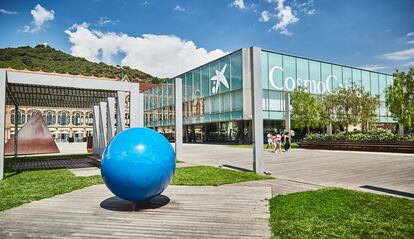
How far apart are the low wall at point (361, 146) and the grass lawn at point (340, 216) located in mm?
17451

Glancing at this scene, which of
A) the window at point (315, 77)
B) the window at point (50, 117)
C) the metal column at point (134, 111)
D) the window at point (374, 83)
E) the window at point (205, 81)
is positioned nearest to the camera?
the metal column at point (134, 111)

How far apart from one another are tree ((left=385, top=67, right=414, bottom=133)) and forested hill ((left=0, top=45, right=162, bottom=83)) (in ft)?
283

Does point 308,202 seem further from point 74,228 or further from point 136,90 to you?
point 136,90

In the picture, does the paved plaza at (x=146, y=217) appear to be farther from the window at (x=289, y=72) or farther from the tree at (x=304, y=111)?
the window at (x=289, y=72)

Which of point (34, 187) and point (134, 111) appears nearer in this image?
point (34, 187)

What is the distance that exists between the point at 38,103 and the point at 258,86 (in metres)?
19.2

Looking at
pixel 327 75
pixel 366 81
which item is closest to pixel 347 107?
pixel 327 75

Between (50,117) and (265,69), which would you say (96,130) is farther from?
(50,117)

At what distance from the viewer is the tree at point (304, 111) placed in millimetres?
33188

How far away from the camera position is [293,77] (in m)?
40.8

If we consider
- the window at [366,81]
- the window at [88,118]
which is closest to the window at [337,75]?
the window at [366,81]

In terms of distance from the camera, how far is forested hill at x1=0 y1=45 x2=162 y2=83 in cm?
9310

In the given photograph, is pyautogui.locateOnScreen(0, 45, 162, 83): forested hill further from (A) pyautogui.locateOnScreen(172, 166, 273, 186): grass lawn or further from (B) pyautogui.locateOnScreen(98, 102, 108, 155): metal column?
(A) pyautogui.locateOnScreen(172, 166, 273, 186): grass lawn

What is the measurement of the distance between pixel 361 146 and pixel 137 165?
24.0m
